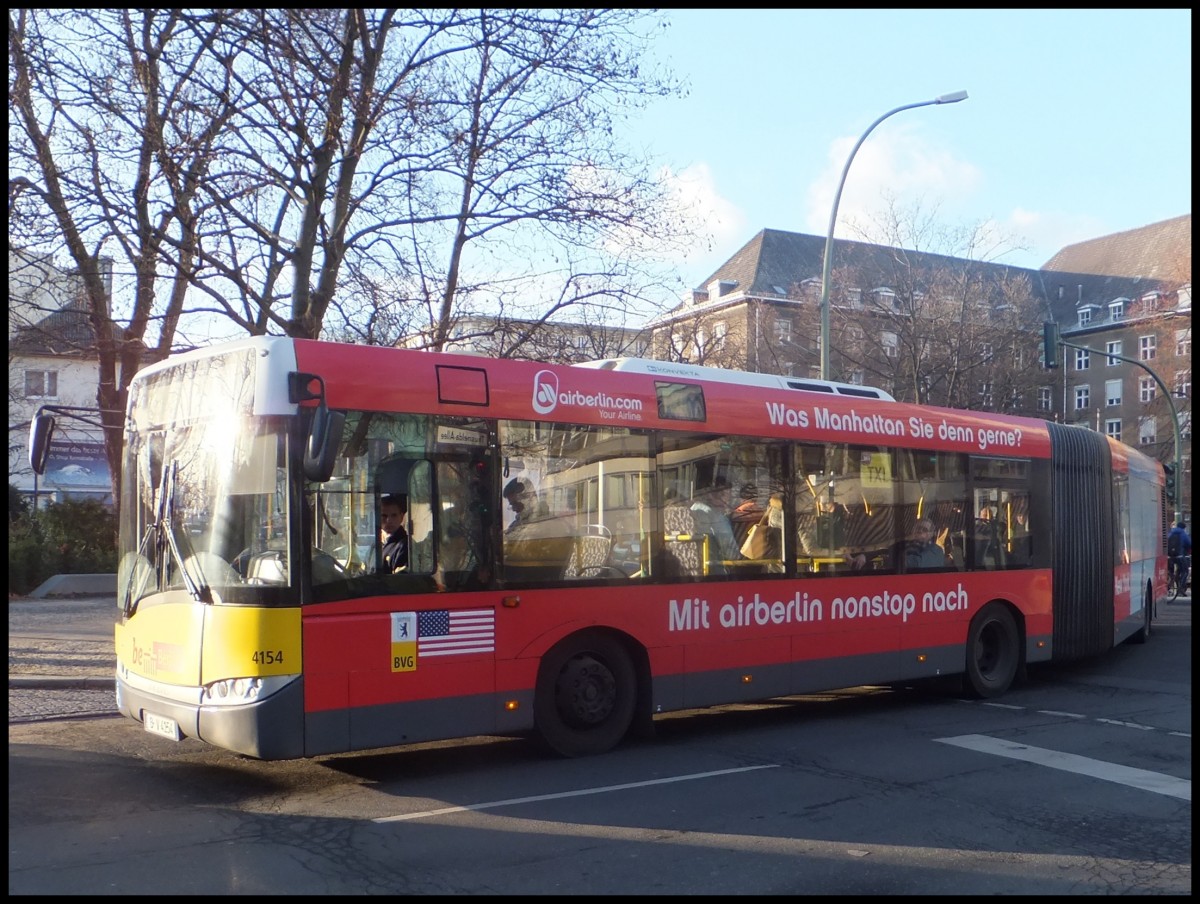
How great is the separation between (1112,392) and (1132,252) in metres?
11.0

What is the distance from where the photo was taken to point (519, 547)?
8539 millimetres

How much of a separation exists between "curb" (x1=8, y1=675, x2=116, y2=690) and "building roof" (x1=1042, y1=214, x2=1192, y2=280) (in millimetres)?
69234

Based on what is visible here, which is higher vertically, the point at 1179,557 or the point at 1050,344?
the point at 1050,344

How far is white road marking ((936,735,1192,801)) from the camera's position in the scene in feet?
26.2

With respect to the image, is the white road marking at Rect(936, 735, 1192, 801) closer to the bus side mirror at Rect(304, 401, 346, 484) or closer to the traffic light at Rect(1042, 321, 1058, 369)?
the bus side mirror at Rect(304, 401, 346, 484)

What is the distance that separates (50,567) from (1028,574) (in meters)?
20.3

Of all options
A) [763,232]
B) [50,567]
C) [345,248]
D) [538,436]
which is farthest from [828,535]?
[763,232]

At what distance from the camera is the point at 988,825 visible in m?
6.87

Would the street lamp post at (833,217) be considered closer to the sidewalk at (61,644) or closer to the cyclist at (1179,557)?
the sidewalk at (61,644)

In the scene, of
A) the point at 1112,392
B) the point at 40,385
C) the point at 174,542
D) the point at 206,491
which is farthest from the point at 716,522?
the point at 1112,392

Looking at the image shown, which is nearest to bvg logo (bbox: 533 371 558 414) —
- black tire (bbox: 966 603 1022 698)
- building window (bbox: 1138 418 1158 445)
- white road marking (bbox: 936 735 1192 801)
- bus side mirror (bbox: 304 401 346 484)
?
bus side mirror (bbox: 304 401 346 484)

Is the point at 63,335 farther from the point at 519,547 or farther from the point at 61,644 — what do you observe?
the point at 519,547

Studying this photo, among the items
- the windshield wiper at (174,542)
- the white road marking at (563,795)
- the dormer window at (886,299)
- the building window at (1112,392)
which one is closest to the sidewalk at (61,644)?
the windshield wiper at (174,542)

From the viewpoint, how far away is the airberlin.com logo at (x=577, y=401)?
8859 mm
